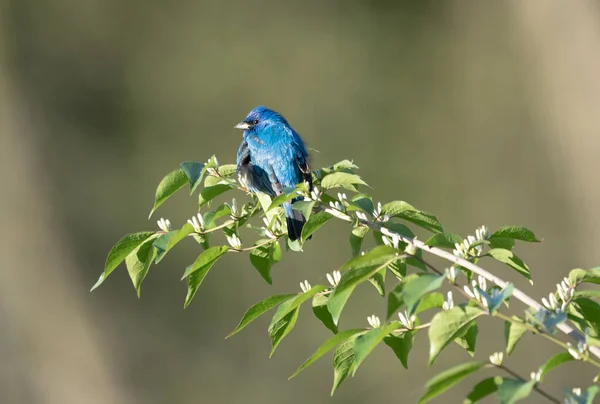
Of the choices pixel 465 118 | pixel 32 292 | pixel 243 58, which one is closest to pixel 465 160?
pixel 465 118

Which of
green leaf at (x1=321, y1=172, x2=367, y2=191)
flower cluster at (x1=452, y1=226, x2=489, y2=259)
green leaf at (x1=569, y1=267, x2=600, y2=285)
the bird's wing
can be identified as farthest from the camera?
the bird's wing

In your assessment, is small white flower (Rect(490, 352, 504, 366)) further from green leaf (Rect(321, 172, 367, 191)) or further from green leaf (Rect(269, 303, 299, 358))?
green leaf (Rect(321, 172, 367, 191))

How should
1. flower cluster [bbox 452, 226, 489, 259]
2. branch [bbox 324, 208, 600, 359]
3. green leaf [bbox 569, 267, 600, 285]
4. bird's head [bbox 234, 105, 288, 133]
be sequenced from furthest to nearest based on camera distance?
bird's head [bbox 234, 105, 288, 133]
flower cluster [bbox 452, 226, 489, 259]
green leaf [bbox 569, 267, 600, 285]
branch [bbox 324, 208, 600, 359]

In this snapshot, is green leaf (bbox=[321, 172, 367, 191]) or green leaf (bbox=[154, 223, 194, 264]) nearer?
green leaf (bbox=[154, 223, 194, 264])

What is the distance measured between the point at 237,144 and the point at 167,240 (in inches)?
211

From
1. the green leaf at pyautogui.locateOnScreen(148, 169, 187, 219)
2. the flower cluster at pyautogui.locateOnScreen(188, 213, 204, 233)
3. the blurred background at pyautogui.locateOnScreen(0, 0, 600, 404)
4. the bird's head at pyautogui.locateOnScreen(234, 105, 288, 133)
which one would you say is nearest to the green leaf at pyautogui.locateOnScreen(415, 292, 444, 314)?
the flower cluster at pyautogui.locateOnScreen(188, 213, 204, 233)

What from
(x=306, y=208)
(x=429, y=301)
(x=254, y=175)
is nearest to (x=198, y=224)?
(x=306, y=208)

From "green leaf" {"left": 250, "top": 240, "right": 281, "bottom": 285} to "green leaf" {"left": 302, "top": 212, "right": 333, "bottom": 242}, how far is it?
158mm

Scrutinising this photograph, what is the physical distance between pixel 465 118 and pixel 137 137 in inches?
119

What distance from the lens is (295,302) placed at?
4.61 ft

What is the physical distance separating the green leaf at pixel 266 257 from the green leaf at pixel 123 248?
0.24 metres

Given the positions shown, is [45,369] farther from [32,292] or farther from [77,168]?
[77,168]

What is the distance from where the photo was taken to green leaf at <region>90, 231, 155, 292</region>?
1536 millimetres

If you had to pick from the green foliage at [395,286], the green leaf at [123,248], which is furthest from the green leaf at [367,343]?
the green leaf at [123,248]
